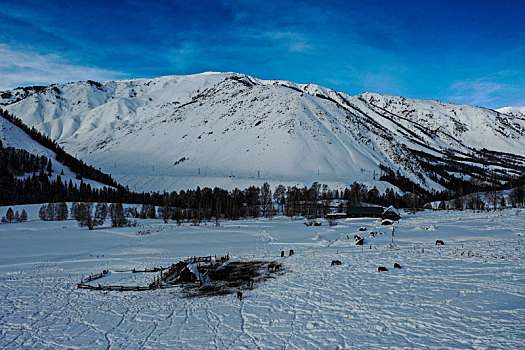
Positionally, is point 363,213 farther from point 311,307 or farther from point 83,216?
point 311,307

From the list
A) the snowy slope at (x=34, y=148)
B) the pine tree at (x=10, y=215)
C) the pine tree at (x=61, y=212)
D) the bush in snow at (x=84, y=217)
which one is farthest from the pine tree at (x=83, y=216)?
the snowy slope at (x=34, y=148)

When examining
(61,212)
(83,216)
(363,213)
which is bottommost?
(83,216)

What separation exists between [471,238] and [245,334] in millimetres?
44433

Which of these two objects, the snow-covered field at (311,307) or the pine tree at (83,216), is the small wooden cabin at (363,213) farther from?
the pine tree at (83,216)

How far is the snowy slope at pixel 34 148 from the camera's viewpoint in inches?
6703

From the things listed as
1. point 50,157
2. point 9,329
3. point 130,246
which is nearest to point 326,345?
point 9,329

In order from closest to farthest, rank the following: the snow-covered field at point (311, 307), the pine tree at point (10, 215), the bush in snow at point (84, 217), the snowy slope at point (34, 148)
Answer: the snow-covered field at point (311, 307)
the bush in snow at point (84, 217)
the pine tree at point (10, 215)
the snowy slope at point (34, 148)

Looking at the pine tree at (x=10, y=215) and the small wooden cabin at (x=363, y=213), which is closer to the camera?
the pine tree at (x=10, y=215)

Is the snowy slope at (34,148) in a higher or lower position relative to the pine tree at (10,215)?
higher

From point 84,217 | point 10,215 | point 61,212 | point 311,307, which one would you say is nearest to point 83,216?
point 84,217

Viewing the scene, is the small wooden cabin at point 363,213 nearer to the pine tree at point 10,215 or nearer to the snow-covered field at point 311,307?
the snow-covered field at point 311,307

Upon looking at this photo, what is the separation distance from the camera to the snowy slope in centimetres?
17025

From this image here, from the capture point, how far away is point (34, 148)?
190000mm

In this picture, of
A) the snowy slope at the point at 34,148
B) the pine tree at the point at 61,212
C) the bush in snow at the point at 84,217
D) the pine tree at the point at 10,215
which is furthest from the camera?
the snowy slope at the point at 34,148
